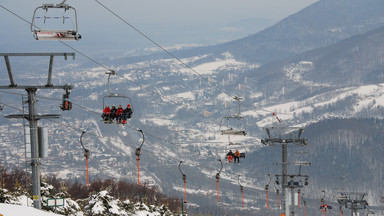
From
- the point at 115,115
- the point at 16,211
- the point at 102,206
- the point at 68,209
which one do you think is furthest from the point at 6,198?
the point at 16,211

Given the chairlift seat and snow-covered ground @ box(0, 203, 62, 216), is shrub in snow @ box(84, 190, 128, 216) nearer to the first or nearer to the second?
snow-covered ground @ box(0, 203, 62, 216)

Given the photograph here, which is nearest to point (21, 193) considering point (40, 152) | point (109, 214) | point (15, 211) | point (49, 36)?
point (109, 214)

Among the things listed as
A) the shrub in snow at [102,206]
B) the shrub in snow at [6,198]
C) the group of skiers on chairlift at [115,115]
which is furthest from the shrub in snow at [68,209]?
the group of skiers on chairlift at [115,115]

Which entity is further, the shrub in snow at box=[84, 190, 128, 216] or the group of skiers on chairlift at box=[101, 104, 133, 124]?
the shrub in snow at box=[84, 190, 128, 216]

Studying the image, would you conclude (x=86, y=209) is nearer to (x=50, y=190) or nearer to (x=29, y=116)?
(x=50, y=190)

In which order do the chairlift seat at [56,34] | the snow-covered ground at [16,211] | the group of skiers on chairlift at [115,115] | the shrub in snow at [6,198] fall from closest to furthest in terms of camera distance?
the chairlift seat at [56,34] < the snow-covered ground at [16,211] < the group of skiers on chairlift at [115,115] < the shrub in snow at [6,198]

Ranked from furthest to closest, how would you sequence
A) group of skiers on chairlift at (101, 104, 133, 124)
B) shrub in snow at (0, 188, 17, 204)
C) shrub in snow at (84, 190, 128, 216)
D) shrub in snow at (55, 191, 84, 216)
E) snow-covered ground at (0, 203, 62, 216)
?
shrub in snow at (84, 190, 128, 216) < shrub in snow at (55, 191, 84, 216) < shrub in snow at (0, 188, 17, 204) < group of skiers on chairlift at (101, 104, 133, 124) < snow-covered ground at (0, 203, 62, 216)

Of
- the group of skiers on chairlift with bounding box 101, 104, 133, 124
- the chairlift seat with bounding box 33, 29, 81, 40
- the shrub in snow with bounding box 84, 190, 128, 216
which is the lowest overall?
the shrub in snow with bounding box 84, 190, 128, 216

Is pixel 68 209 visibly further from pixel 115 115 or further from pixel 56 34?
pixel 56 34

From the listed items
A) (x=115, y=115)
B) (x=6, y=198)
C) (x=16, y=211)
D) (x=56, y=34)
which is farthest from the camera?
(x=6, y=198)

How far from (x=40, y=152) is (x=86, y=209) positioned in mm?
30436

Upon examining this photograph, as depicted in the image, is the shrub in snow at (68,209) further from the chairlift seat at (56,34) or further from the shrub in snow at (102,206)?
the chairlift seat at (56,34)

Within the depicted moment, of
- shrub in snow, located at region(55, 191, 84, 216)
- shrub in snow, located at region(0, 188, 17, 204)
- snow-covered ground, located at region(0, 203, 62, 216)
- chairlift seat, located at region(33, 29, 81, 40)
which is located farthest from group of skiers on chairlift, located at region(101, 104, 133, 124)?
shrub in snow, located at region(55, 191, 84, 216)

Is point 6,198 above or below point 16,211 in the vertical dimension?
below
